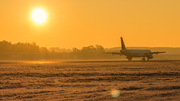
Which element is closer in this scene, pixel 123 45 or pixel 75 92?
pixel 75 92

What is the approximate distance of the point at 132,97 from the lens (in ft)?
68.6

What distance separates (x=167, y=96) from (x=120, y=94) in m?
3.38

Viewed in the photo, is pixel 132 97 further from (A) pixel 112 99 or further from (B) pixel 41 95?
(B) pixel 41 95

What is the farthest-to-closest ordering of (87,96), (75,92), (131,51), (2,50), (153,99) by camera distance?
(2,50), (131,51), (75,92), (87,96), (153,99)

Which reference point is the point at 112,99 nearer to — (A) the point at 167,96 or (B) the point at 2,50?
(A) the point at 167,96

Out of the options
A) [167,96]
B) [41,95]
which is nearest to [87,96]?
[41,95]

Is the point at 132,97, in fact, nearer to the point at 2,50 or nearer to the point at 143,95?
the point at 143,95

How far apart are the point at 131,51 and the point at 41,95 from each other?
8261 cm

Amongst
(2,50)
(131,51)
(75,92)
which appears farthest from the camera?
(2,50)

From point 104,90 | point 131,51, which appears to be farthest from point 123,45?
point 104,90

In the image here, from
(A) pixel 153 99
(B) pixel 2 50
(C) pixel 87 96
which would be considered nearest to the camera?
(A) pixel 153 99

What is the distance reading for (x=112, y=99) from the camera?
66.7ft

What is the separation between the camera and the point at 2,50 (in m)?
198

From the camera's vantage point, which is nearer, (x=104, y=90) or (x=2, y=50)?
(x=104, y=90)
